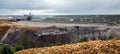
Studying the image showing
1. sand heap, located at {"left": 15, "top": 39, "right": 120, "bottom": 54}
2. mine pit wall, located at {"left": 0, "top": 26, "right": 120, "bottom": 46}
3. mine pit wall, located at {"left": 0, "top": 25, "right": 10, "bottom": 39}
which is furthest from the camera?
mine pit wall, located at {"left": 0, "top": 25, "right": 10, "bottom": 39}

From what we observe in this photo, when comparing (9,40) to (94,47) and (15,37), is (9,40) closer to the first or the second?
(15,37)

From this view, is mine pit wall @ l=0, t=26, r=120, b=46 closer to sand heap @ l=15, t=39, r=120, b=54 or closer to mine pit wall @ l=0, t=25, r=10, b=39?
mine pit wall @ l=0, t=25, r=10, b=39

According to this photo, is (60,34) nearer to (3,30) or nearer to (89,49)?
(3,30)

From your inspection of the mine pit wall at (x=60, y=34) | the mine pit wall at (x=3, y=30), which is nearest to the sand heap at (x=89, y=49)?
the mine pit wall at (x=60, y=34)

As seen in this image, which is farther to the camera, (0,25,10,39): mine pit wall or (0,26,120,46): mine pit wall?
(0,25,10,39): mine pit wall

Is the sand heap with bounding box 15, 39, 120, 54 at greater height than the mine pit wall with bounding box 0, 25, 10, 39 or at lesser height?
greater

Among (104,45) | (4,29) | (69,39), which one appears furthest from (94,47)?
(4,29)

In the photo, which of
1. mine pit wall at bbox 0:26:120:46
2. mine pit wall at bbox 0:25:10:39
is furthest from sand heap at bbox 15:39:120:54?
mine pit wall at bbox 0:25:10:39

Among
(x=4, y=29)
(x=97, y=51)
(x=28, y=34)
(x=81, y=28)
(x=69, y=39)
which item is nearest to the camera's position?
(x=97, y=51)

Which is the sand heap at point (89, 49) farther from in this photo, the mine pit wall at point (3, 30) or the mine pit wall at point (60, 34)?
the mine pit wall at point (3, 30)

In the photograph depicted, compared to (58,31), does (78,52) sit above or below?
above

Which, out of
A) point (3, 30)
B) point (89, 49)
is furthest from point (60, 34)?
point (89, 49)
